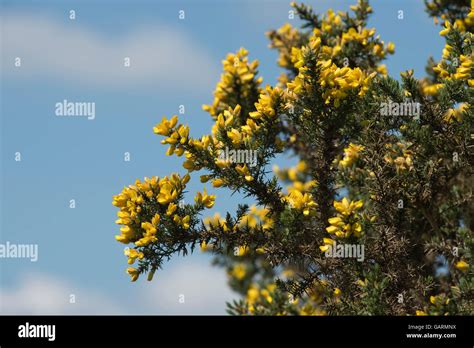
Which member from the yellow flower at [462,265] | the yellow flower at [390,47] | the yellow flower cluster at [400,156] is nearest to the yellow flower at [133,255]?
the yellow flower cluster at [400,156]

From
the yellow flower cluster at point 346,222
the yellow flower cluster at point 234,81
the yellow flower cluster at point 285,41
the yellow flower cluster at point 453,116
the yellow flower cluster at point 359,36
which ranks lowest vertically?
the yellow flower cluster at point 346,222

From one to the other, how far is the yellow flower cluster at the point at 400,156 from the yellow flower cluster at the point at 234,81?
1805 millimetres

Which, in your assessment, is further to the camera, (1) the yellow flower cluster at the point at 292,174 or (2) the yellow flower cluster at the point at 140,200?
(1) the yellow flower cluster at the point at 292,174

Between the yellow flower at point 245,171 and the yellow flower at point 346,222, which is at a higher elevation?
the yellow flower at point 245,171

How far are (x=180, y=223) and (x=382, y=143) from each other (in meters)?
1.74

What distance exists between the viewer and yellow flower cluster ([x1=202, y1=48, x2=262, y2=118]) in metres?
6.93

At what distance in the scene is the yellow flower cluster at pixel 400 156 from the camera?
5430mm

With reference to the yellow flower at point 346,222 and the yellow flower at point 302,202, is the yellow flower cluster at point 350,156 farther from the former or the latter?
the yellow flower at point 346,222

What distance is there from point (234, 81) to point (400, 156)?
6.86 feet

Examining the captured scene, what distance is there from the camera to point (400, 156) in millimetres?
5699

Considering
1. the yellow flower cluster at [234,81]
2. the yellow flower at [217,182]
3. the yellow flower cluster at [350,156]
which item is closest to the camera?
the yellow flower at [217,182]

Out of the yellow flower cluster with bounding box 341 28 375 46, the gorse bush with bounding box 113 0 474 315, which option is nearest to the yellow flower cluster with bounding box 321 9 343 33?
the yellow flower cluster with bounding box 341 28 375 46

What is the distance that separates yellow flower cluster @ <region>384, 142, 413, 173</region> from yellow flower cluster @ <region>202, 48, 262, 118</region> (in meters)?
1.80
